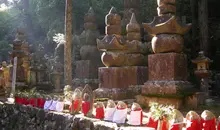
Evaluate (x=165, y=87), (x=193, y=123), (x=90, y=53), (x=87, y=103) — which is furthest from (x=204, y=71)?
(x=193, y=123)

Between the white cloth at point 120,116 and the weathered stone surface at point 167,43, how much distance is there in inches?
160

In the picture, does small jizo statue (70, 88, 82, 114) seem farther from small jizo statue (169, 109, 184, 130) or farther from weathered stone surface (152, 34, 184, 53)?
small jizo statue (169, 109, 184, 130)

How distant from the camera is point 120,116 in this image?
7.93 meters

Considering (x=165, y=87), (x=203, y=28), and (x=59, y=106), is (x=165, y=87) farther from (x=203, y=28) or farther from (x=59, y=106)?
(x=203, y=28)

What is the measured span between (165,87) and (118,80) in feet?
9.83

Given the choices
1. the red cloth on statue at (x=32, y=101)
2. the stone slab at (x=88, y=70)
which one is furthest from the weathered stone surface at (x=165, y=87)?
the stone slab at (x=88, y=70)

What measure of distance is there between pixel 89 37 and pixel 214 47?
28.9ft

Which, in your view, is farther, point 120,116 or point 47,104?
point 47,104

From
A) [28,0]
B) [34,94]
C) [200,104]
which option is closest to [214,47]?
[200,104]

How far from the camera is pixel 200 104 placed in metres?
11.3

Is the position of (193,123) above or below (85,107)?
above

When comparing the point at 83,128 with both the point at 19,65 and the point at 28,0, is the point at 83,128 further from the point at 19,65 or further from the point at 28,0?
the point at 28,0

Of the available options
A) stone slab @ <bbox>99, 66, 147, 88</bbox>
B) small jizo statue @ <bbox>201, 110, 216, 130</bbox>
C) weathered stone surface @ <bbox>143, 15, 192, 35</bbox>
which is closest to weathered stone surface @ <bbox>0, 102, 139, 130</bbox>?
small jizo statue @ <bbox>201, 110, 216, 130</bbox>

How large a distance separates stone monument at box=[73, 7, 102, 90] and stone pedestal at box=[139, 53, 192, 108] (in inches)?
288
